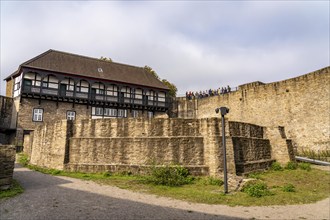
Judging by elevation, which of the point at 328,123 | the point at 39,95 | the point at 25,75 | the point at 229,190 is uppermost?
the point at 25,75

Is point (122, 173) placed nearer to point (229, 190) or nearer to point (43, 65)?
point (229, 190)

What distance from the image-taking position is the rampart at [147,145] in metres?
13.8

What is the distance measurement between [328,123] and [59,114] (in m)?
28.1

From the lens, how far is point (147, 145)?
14.2 m

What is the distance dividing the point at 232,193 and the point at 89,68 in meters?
27.3

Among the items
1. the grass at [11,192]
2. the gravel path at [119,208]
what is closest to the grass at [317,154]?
the gravel path at [119,208]

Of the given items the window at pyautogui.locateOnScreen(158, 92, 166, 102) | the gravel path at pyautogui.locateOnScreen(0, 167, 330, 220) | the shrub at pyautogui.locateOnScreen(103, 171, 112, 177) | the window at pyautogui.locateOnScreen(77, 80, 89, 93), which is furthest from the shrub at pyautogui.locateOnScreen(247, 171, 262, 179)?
the window at pyautogui.locateOnScreen(77, 80, 89, 93)

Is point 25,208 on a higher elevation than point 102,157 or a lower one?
lower

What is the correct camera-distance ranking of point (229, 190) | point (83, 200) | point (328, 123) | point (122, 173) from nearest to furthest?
point (83, 200)
point (229, 190)
point (122, 173)
point (328, 123)

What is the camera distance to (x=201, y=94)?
121 feet

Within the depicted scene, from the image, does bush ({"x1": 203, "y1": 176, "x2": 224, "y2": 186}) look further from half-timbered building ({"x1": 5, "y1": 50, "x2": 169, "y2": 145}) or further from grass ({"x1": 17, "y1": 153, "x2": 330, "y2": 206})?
half-timbered building ({"x1": 5, "y1": 50, "x2": 169, "y2": 145})

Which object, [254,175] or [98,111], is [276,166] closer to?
[254,175]

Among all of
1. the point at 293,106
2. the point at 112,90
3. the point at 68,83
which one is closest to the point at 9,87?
the point at 68,83

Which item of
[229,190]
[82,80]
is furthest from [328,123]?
[82,80]
